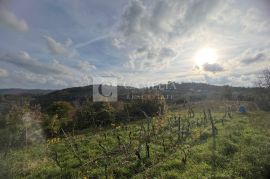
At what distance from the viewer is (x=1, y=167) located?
7441mm

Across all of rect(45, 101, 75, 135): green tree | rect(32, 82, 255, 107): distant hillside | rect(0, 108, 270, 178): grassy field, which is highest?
rect(32, 82, 255, 107): distant hillside

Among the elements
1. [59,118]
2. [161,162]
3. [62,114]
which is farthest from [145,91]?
[161,162]

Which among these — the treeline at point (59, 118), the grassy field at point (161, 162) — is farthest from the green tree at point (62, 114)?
the grassy field at point (161, 162)

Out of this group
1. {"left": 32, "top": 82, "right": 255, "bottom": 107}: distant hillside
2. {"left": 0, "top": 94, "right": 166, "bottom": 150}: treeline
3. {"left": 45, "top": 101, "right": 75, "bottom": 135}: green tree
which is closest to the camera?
{"left": 0, "top": 94, "right": 166, "bottom": 150}: treeline

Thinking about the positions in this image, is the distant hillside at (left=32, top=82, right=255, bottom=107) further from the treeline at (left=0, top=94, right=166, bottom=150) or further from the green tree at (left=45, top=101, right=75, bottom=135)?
the green tree at (left=45, top=101, right=75, bottom=135)

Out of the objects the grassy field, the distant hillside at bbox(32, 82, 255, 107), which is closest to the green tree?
the distant hillside at bbox(32, 82, 255, 107)

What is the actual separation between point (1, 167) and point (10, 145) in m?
8.81

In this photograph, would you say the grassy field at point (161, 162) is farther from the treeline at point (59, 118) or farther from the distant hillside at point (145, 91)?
the distant hillside at point (145, 91)

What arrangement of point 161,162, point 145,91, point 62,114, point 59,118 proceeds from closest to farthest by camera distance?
point 161,162 < point 59,118 < point 62,114 < point 145,91

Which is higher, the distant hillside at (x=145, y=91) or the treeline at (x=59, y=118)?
the distant hillside at (x=145, y=91)

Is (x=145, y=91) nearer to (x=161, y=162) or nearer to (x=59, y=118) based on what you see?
(x=59, y=118)

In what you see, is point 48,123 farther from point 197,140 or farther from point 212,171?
point 212,171

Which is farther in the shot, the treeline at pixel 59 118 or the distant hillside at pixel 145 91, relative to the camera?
the distant hillside at pixel 145 91

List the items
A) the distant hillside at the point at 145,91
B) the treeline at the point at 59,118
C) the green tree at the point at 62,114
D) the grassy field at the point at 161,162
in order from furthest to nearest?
the distant hillside at the point at 145,91 → the green tree at the point at 62,114 → the treeline at the point at 59,118 → the grassy field at the point at 161,162
